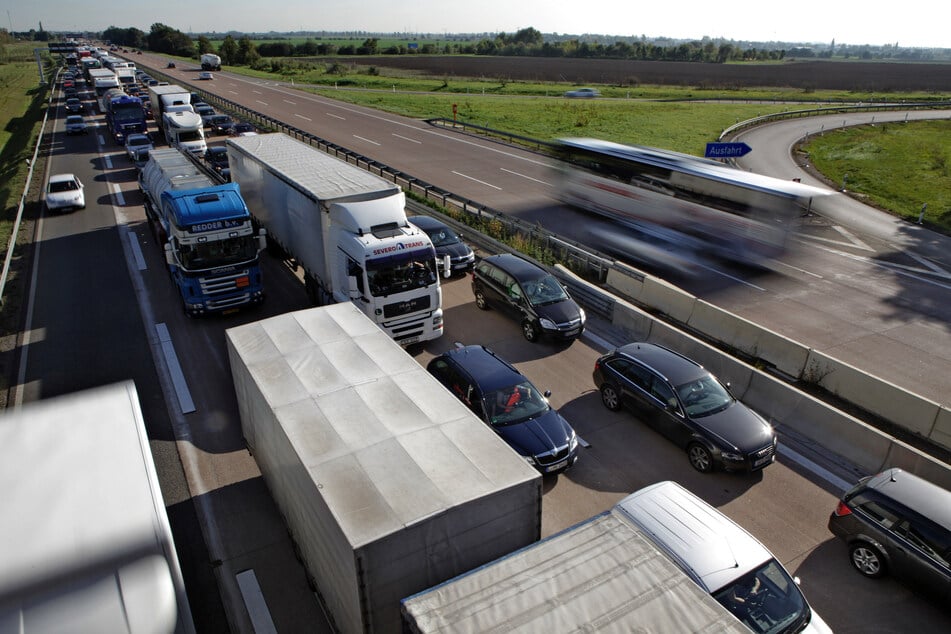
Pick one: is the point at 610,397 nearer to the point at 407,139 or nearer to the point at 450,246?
the point at 450,246

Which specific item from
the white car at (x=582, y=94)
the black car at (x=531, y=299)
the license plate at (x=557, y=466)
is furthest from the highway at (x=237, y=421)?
the white car at (x=582, y=94)

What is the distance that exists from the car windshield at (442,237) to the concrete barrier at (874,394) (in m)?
11.0

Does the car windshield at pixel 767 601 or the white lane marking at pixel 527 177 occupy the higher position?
the car windshield at pixel 767 601

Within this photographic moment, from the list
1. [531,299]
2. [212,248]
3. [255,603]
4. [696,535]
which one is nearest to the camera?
[696,535]

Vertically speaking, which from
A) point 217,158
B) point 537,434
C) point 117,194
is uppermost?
point 217,158

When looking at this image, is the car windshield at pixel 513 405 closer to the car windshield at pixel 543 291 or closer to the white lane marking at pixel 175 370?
the car windshield at pixel 543 291

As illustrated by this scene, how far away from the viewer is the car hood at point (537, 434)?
10.2 meters

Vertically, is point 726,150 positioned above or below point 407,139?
above

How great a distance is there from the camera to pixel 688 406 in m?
11.0

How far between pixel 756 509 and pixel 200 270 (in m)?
13.4

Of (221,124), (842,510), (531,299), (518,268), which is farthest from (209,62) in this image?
(842,510)

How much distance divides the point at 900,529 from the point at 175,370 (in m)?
13.9

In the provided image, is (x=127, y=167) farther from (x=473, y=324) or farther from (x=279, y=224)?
(x=473, y=324)

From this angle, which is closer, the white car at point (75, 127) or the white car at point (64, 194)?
the white car at point (64, 194)
